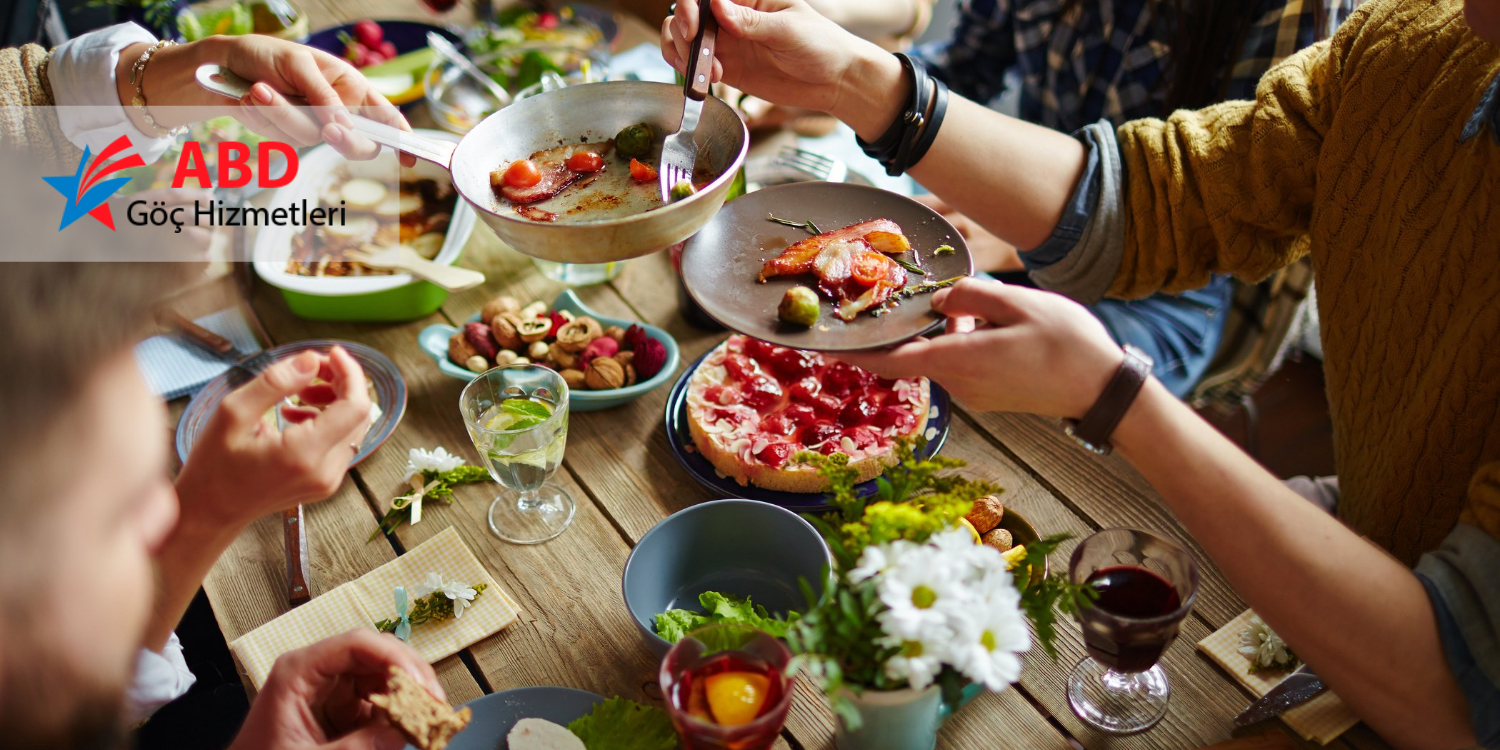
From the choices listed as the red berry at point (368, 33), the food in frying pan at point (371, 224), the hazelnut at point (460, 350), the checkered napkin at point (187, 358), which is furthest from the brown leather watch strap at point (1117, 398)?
the red berry at point (368, 33)

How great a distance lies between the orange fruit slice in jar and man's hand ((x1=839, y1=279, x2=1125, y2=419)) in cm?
46

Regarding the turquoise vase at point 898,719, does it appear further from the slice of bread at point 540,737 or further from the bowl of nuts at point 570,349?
the bowl of nuts at point 570,349

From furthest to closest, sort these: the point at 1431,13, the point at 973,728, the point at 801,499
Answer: the point at 801,499, the point at 1431,13, the point at 973,728

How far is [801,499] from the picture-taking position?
4.51 feet

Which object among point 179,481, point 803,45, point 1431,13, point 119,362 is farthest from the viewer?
point 803,45

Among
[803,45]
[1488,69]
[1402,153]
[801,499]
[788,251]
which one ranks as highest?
[1488,69]

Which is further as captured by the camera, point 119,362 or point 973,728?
point 973,728

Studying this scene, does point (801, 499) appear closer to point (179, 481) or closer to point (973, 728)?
point (973, 728)

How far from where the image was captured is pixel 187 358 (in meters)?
1.67

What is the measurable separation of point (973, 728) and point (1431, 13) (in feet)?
3.71

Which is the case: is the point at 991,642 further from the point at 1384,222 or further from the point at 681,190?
the point at 1384,222

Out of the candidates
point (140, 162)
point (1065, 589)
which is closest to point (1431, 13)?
point (1065, 589)

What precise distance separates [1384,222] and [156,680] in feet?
5.70

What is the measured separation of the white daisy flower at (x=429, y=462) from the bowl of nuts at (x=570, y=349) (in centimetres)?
18
